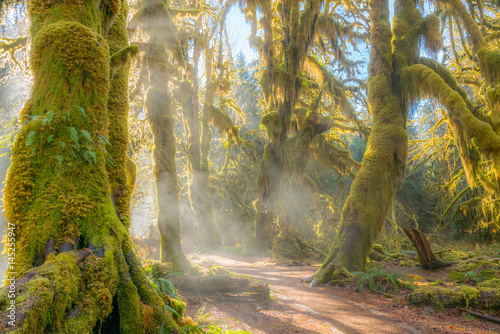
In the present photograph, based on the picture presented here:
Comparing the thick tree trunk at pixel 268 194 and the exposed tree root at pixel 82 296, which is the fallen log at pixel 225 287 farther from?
the thick tree trunk at pixel 268 194

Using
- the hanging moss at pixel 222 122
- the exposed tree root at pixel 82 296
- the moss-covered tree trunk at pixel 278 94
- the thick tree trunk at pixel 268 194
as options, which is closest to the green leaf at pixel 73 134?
the exposed tree root at pixel 82 296

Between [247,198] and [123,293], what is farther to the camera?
[247,198]

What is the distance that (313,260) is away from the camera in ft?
49.2

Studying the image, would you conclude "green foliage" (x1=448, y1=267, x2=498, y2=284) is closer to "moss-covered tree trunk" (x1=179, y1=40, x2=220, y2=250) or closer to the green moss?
the green moss

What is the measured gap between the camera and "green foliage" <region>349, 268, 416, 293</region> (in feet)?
24.2

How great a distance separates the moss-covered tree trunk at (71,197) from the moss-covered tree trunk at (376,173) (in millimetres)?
6628

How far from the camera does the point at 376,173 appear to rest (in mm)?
8836

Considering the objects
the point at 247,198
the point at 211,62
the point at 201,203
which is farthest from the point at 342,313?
the point at 247,198

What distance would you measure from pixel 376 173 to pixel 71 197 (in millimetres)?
8296

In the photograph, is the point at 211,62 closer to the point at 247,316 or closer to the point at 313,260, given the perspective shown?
the point at 313,260

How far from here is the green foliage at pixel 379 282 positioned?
7.38 m

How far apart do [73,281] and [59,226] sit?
20.5 inches

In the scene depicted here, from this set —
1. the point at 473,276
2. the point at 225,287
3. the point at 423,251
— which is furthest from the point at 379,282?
the point at 225,287

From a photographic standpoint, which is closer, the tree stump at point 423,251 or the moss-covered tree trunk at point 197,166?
the tree stump at point 423,251
